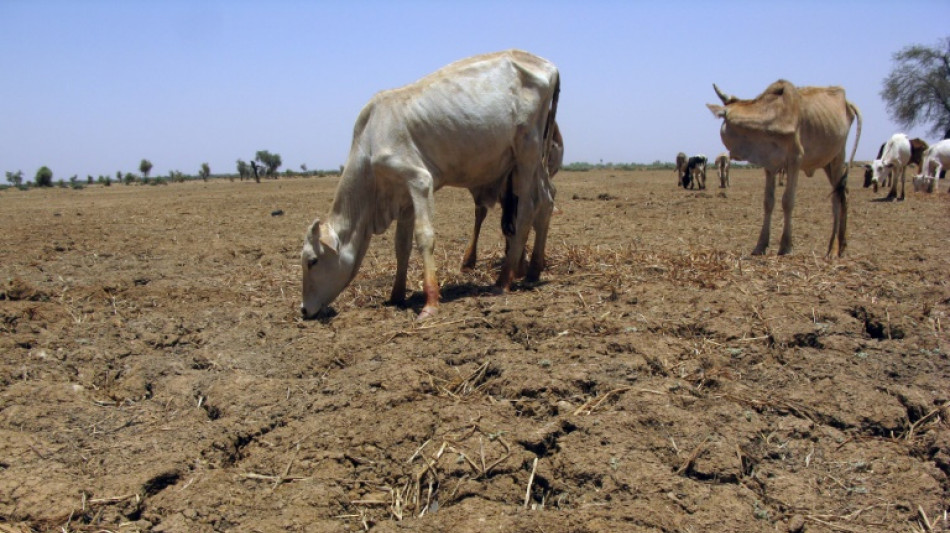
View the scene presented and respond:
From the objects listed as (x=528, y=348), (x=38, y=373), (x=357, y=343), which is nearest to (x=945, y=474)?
(x=528, y=348)

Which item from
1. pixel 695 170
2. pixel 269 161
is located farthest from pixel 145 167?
pixel 695 170

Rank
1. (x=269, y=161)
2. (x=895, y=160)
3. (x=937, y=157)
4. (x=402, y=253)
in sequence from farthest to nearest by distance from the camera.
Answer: (x=269, y=161)
(x=937, y=157)
(x=895, y=160)
(x=402, y=253)

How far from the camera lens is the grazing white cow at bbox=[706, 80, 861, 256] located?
895 centimetres

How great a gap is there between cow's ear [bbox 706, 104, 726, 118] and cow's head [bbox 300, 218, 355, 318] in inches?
217

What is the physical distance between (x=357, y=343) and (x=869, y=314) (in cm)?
406

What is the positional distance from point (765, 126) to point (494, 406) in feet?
21.0

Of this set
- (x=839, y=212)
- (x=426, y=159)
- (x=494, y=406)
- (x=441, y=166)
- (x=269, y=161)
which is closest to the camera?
(x=494, y=406)

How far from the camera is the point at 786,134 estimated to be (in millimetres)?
8867

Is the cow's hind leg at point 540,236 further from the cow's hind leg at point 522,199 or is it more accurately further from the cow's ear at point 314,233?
the cow's ear at point 314,233

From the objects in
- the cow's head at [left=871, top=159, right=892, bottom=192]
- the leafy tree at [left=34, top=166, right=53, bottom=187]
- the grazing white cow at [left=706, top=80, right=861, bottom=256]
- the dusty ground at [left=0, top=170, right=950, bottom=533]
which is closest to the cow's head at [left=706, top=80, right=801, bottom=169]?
the grazing white cow at [left=706, top=80, right=861, bottom=256]

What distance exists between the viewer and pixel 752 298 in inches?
244

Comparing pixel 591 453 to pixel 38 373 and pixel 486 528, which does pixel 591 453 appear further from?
pixel 38 373

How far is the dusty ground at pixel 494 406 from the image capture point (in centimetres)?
339

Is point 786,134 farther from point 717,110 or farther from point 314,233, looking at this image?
point 314,233
